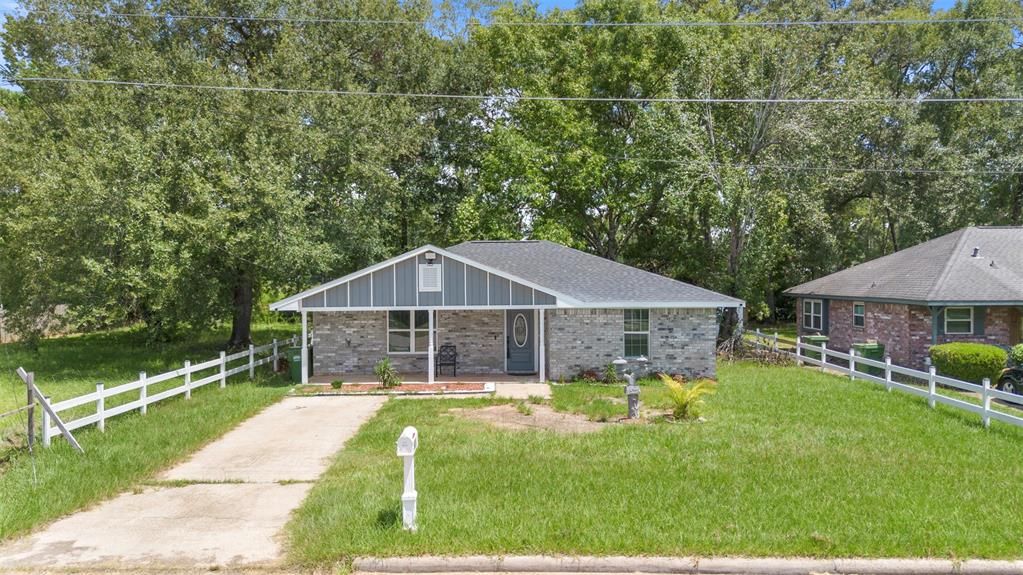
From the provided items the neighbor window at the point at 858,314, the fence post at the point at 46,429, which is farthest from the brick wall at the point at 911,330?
the fence post at the point at 46,429

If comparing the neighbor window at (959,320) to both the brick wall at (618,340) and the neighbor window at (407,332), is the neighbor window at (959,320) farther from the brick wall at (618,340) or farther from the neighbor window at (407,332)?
the neighbor window at (407,332)

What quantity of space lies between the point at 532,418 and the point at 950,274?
14.6 meters

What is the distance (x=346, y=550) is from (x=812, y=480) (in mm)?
5602

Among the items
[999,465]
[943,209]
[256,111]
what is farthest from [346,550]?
[943,209]

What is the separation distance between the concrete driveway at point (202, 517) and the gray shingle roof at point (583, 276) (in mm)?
8621

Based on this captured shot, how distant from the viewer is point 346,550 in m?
5.99

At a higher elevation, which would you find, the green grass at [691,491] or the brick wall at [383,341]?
the brick wall at [383,341]

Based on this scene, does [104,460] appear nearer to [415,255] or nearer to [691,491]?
[691,491]

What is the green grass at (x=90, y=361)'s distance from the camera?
50.9 ft

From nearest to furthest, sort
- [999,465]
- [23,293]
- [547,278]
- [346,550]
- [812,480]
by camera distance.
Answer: [346,550], [812,480], [999,465], [547,278], [23,293]

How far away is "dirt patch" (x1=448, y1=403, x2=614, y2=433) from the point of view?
11.3 metres

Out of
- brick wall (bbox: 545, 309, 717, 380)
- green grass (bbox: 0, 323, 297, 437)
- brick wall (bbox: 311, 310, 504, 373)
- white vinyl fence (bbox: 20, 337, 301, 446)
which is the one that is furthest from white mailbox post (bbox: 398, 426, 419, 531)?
brick wall (bbox: 311, 310, 504, 373)

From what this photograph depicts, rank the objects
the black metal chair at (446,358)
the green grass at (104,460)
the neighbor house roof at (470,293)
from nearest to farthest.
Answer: the green grass at (104,460) < the neighbor house roof at (470,293) < the black metal chair at (446,358)

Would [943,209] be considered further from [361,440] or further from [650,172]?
[361,440]
